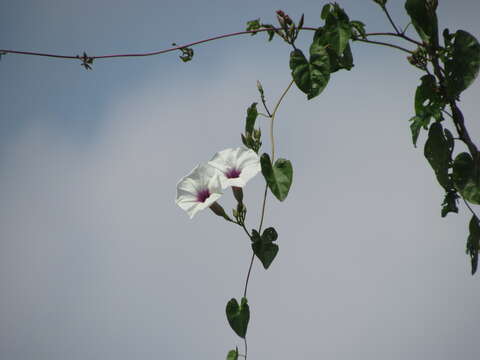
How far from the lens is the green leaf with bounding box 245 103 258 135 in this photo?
1383mm

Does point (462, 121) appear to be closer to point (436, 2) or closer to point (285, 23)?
point (436, 2)

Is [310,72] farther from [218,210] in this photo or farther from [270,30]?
[218,210]

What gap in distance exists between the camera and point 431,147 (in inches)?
54.2

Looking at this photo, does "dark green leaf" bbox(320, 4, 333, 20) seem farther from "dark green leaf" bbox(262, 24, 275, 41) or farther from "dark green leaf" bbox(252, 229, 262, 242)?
"dark green leaf" bbox(252, 229, 262, 242)

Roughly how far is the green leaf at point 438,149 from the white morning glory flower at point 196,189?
63cm

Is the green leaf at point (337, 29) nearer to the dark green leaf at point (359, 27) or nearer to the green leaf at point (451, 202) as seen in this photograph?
the dark green leaf at point (359, 27)

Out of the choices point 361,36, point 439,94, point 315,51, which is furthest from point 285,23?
point 439,94

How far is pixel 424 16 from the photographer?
1.31 metres

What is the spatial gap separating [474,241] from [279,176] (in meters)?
0.64

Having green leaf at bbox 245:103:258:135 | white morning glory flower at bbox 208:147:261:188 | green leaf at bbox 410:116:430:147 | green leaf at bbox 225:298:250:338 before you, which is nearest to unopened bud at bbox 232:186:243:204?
white morning glory flower at bbox 208:147:261:188

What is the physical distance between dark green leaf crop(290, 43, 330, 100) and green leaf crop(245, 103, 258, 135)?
156 millimetres

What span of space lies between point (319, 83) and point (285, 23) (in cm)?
19

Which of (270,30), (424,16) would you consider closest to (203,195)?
(270,30)

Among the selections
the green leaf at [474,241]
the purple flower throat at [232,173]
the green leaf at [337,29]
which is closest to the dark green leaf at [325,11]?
the green leaf at [337,29]
